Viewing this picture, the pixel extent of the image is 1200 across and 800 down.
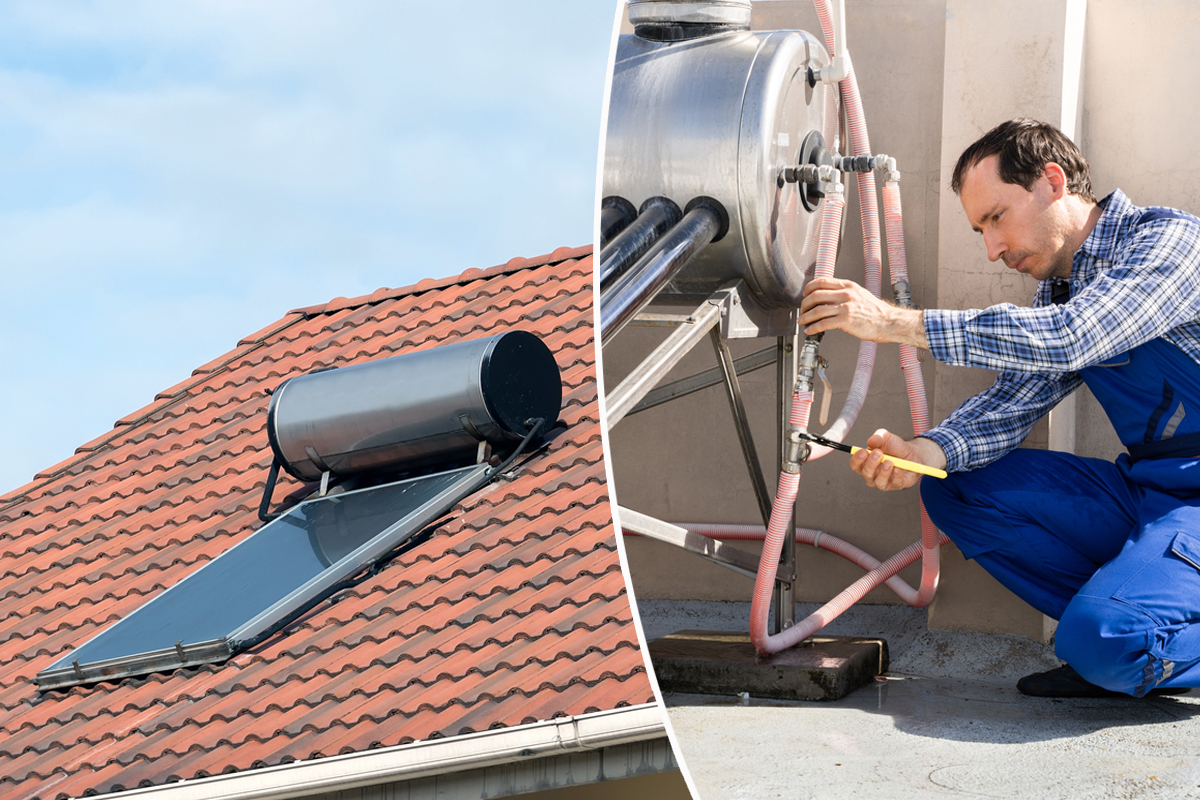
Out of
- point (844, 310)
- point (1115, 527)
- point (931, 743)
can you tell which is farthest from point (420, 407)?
point (931, 743)

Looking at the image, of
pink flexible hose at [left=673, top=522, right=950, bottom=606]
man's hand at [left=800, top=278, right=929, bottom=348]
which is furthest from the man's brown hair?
pink flexible hose at [left=673, top=522, right=950, bottom=606]

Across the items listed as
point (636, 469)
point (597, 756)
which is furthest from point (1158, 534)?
point (597, 756)

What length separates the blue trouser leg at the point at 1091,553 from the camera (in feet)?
4.38

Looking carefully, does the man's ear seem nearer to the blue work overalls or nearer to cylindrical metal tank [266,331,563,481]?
the blue work overalls

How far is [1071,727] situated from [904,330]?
0.46 meters

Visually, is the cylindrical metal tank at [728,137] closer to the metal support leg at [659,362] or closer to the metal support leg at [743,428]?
the metal support leg at [659,362]

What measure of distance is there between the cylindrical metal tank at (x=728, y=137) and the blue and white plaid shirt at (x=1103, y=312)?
0.93 ft

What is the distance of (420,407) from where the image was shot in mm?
4738

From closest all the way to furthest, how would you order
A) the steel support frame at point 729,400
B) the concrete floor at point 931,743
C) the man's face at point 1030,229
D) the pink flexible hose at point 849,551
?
the concrete floor at point 931,743, the steel support frame at point 729,400, the man's face at point 1030,229, the pink flexible hose at point 849,551

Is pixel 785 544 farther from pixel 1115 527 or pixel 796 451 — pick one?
pixel 1115 527

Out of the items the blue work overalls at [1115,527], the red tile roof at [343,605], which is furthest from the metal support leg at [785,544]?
the red tile roof at [343,605]

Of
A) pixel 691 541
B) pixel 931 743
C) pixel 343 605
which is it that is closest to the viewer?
pixel 931 743

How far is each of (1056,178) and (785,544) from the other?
0.53m

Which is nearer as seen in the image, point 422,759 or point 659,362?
point 659,362
